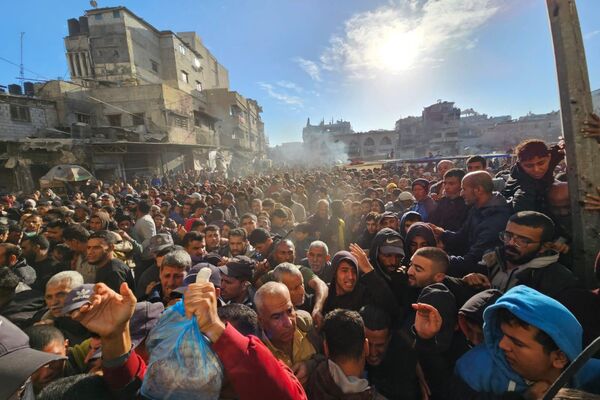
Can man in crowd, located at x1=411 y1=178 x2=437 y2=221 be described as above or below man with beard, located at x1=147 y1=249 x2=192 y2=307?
above

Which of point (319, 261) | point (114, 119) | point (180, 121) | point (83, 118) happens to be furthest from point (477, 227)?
point (83, 118)

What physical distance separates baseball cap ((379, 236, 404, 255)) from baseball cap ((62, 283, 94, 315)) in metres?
2.71

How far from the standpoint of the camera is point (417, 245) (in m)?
3.31

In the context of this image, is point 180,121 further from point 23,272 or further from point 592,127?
point 592,127

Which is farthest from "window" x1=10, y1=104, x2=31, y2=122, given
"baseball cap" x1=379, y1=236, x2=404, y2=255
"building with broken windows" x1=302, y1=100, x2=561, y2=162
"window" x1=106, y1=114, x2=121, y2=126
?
"building with broken windows" x1=302, y1=100, x2=561, y2=162

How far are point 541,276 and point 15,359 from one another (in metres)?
3.28

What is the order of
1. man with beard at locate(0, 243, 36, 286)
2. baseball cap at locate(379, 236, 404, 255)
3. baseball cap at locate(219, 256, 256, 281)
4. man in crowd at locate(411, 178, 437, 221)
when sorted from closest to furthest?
baseball cap at locate(219, 256, 256, 281) → baseball cap at locate(379, 236, 404, 255) → man with beard at locate(0, 243, 36, 286) → man in crowd at locate(411, 178, 437, 221)

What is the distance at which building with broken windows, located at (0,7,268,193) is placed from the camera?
19359 mm

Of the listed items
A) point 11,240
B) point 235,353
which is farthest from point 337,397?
point 11,240

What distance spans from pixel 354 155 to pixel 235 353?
75.1 meters

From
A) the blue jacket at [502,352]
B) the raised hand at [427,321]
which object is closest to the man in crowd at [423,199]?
the raised hand at [427,321]

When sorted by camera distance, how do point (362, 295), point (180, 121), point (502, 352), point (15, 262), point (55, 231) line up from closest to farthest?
point (502, 352) → point (362, 295) → point (15, 262) → point (55, 231) → point (180, 121)

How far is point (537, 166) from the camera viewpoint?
9.92 ft

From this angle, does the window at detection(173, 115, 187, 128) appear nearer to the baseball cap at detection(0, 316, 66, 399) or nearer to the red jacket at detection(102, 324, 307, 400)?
the baseball cap at detection(0, 316, 66, 399)
